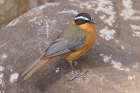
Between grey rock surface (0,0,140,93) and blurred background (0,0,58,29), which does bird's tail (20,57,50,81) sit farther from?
blurred background (0,0,58,29)

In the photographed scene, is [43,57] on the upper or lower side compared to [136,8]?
upper

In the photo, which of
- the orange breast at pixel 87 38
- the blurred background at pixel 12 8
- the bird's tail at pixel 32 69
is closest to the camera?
the bird's tail at pixel 32 69

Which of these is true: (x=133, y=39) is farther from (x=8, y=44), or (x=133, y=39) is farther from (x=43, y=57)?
(x=8, y=44)

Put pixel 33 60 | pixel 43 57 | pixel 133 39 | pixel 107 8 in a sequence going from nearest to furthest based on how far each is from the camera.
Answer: pixel 43 57
pixel 33 60
pixel 133 39
pixel 107 8

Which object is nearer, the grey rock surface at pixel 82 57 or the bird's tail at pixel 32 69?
the bird's tail at pixel 32 69

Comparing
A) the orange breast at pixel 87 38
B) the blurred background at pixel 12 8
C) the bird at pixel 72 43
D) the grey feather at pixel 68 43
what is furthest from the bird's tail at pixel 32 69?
the blurred background at pixel 12 8

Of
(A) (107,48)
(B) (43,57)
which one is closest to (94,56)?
(A) (107,48)

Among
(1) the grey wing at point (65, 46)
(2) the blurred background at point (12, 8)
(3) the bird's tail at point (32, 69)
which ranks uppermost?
(1) the grey wing at point (65, 46)

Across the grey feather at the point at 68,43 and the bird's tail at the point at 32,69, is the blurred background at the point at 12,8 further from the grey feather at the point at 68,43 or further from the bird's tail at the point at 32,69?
the bird's tail at the point at 32,69

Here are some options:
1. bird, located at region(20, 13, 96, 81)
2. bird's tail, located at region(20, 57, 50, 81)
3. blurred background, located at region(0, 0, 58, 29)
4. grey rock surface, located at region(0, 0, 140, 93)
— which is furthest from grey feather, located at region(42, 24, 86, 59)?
blurred background, located at region(0, 0, 58, 29)

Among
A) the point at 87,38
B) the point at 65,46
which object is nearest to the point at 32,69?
the point at 65,46
